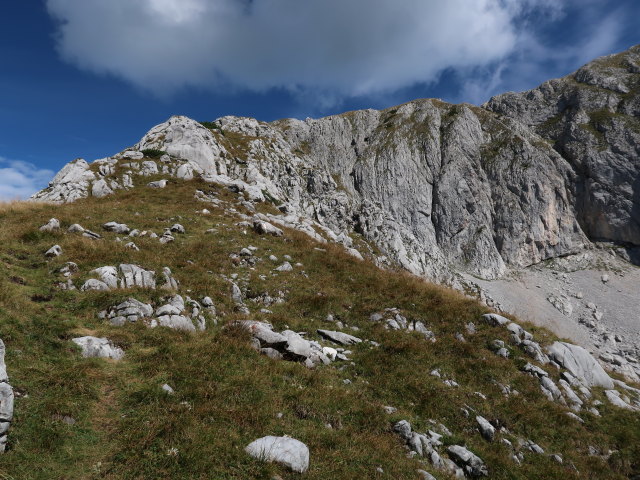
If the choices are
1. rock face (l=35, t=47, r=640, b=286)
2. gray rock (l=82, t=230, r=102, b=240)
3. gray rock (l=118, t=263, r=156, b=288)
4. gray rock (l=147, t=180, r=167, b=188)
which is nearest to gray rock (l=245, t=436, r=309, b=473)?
gray rock (l=118, t=263, r=156, b=288)

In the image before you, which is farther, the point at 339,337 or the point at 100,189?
the point at 100,189

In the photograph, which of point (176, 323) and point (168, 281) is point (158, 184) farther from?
point (176, 323)

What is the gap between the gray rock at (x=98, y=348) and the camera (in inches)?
349

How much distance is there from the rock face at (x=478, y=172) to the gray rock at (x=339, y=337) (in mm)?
53661

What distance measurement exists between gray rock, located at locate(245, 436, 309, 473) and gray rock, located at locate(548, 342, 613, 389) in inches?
548

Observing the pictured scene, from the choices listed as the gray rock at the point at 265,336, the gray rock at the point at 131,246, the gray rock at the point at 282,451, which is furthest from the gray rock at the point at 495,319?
the gray rock at the point at 131,246

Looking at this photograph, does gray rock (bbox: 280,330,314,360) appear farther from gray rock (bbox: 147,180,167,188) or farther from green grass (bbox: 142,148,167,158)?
green grass (bbox: 142,148,167,158)

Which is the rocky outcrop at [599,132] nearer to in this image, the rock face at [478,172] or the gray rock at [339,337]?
the rock face at [478,172]

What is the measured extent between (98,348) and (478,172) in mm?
123441

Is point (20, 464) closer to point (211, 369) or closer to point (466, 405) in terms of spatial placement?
point (211, 369)

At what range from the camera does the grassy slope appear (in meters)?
6.07

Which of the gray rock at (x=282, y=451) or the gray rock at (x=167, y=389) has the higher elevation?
the gray rock at (x=167, y=389)

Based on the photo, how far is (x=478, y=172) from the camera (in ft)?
367

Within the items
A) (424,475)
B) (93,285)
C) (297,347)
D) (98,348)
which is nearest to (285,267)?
(297,347)
